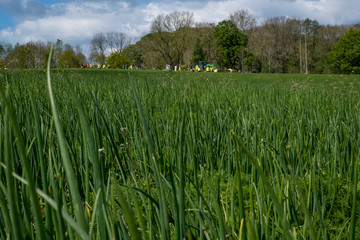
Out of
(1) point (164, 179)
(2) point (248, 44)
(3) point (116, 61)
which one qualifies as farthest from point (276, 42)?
(1) point (164, 179)

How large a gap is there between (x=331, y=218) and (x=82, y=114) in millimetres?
1150

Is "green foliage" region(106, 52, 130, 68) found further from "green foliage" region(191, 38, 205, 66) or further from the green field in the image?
the green field

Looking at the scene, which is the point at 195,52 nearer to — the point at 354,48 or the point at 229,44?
the point at 229,44

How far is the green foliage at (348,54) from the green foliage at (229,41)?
49.9 ft

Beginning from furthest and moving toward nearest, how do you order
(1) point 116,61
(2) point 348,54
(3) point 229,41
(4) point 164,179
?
(1) point 116,61 < (3) point 229,41 < (2) point 348,54 < (4) point 164,179

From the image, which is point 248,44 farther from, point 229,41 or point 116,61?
point 116,61

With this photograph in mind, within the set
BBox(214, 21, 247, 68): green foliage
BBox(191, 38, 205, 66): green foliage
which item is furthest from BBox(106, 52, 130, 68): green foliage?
BBox(214, 21, 247, 68): green foliage

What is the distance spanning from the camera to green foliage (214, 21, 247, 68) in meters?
48.5

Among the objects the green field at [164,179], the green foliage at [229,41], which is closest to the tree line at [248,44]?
the green foliage at [229,41]

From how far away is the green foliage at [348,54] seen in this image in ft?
114

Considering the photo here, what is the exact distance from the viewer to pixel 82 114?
379 mm

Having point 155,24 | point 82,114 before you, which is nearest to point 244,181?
point 82,114

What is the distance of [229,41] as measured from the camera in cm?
4872

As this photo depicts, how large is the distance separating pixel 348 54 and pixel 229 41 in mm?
18240
